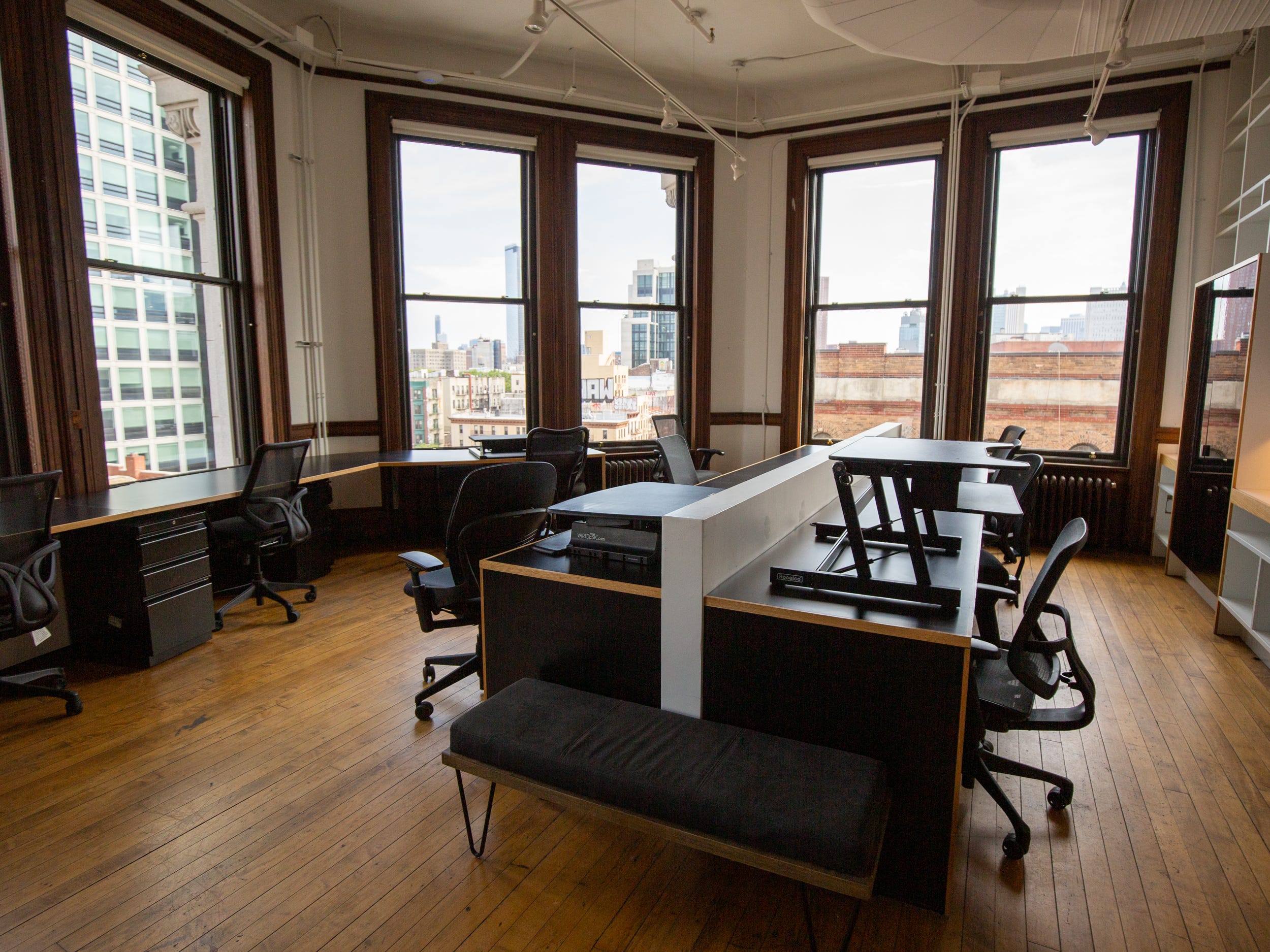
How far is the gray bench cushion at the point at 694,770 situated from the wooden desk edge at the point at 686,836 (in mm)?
13

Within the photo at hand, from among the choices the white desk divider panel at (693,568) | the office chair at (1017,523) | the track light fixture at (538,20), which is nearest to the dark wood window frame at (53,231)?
the track light fixture at (538,20)

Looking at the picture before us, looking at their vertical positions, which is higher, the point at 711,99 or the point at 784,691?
the point at 711,99

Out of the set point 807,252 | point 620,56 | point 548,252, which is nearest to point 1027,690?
point 620,56

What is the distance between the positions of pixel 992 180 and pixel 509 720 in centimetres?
587

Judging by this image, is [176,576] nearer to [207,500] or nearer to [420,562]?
[207,500]

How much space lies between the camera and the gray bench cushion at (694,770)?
1519 millimetres

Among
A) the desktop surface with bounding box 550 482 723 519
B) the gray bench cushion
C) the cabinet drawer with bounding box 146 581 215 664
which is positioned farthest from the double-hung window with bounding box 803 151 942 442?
the cabinet drawer with bounding box 146 581 215 664

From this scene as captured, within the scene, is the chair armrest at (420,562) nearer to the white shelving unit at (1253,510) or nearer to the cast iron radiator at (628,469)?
the cast iron radiator at (628,469)

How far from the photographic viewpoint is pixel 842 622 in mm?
1809

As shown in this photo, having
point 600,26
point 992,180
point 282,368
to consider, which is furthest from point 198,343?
point 992,180

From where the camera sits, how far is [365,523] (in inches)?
229

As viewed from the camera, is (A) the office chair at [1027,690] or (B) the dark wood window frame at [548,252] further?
(B) the dark wood window frame at [548,252]

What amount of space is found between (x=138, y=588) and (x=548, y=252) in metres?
4.01

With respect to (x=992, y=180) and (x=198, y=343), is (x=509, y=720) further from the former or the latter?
(x=992, y=180)
